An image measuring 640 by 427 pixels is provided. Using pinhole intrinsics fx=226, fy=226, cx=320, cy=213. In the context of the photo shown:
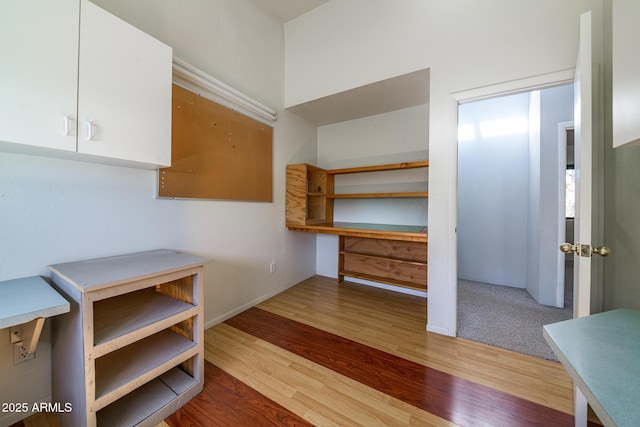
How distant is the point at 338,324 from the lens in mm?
2100

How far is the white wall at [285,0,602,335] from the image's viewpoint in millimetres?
1620

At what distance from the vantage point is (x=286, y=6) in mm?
2494

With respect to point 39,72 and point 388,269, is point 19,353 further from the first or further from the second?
point 388,269

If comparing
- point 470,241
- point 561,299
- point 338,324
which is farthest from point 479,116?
point 338,324

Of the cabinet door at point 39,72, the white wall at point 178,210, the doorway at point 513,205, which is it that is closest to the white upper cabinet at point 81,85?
the cabinet door at point 39,72

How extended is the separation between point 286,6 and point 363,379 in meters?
3.56

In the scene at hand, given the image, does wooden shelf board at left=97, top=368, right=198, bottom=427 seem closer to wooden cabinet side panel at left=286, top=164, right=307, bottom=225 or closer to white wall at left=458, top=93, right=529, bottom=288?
wooden cabinet side panel at left=286, top=164, right=307, bottom=225

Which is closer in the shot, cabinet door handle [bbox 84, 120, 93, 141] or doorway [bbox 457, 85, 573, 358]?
cabinet door handle [bbox 84, 120, 93, 141]

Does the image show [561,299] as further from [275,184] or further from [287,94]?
[287,94]

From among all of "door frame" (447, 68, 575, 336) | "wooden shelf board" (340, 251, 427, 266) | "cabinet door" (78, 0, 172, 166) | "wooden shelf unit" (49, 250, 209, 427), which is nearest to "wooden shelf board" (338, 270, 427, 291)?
"wooden shelf board" (340, 251, 427, 266)

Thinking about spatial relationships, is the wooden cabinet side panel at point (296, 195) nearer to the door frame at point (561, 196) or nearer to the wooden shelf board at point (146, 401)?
the wooden shelf board at point (146, 401)

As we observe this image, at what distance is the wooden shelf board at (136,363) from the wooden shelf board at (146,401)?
0.59ft

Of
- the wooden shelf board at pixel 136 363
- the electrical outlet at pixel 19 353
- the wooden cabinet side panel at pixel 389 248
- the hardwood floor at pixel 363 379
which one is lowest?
the hardwood floor at pixel 363 379

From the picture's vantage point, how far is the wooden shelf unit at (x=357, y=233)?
8.49 feet
